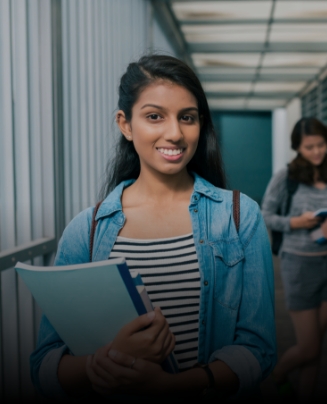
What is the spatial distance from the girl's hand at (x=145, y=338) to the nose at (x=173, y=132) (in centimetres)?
47

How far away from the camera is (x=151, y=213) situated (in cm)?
140

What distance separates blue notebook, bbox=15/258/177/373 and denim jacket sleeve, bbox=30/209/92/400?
117mm

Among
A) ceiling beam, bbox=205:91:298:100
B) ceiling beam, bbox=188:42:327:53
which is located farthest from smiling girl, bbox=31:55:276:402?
ceiling beam, bbox=205:91:298:100

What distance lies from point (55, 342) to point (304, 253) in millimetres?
2101

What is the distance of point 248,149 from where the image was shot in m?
15.3

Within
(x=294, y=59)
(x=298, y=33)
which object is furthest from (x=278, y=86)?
(x=298, y=33)

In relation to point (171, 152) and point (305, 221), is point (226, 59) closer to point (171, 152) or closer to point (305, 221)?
point (305, 221)

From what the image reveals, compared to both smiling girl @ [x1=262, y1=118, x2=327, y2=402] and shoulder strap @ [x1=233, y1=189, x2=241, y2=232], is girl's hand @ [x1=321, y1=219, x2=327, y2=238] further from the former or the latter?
shoulder strap @ [x1=233, y1=189, x2=241, y2=232]

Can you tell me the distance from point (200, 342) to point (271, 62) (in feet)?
28.6

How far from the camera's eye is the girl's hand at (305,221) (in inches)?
117

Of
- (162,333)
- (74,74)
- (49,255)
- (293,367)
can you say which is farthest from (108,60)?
(162,333)

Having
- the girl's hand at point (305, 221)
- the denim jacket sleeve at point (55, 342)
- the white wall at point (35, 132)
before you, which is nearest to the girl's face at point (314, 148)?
the girl's hand at point (305, 221)

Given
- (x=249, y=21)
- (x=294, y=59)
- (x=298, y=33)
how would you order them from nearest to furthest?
(x=249, y=21) → (x=298, y=33) → (x=294, y=59)

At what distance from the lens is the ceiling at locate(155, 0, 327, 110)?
6.03 meters
